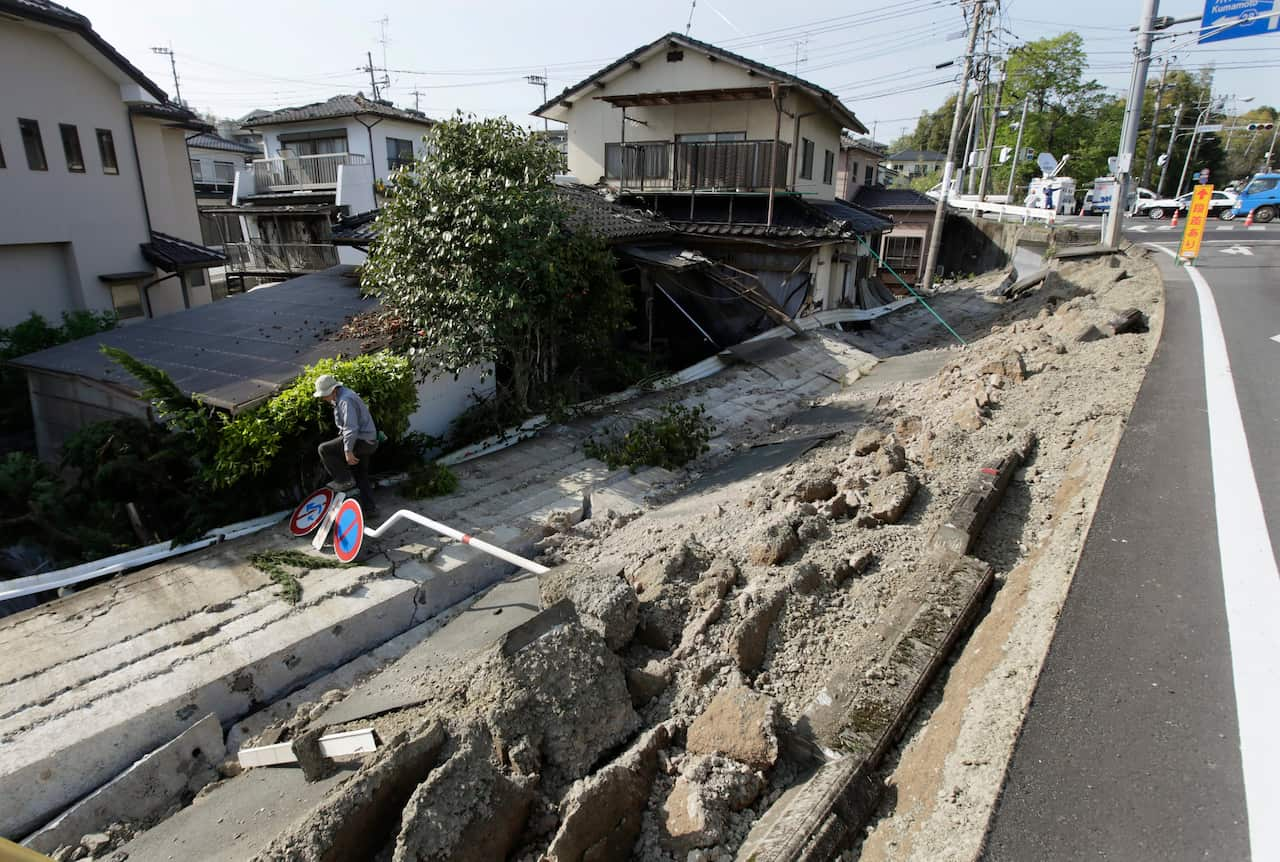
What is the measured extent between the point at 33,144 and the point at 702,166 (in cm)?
1447

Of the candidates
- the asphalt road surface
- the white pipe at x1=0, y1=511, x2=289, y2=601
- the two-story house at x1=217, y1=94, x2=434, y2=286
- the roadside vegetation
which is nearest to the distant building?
the roadside vegetation

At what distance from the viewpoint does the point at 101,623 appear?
5.59m

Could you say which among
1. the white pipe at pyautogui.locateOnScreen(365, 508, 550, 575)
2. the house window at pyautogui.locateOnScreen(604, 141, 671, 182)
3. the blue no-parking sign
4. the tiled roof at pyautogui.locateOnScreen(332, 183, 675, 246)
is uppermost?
the blue no-parking sign

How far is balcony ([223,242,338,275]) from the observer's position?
2392 centimetres

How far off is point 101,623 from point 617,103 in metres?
16.0

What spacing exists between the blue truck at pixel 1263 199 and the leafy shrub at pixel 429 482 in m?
37.2

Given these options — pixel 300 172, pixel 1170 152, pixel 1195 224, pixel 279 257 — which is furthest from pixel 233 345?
pixel 1170 152

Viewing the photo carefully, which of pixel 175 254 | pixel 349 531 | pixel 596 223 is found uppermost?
pixel 596 223

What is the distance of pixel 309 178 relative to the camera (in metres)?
25.1

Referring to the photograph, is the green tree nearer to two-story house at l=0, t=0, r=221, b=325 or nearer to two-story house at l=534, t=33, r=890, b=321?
two-story house at l=534, t=33, r=890, b=321

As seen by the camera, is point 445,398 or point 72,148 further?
point 72,148

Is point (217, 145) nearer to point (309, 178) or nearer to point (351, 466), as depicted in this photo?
point (309, 178)

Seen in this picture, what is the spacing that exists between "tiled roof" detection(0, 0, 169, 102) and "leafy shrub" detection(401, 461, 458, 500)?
13053 mm

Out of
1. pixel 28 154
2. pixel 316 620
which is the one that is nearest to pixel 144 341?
pixel 316 620
